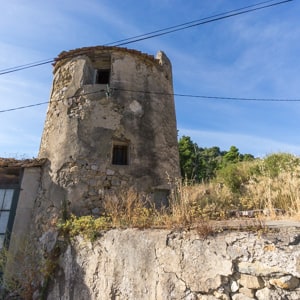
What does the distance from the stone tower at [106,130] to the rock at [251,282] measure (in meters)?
4.43

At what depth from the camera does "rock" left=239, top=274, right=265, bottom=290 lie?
319 cm

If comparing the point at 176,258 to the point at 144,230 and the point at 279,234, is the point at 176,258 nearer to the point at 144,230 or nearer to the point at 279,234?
the point at 144,230

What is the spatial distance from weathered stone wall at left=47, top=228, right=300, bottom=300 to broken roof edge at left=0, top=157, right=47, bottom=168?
344 centimetres

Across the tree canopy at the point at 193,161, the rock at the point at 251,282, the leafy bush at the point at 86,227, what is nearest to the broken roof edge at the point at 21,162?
the leafy bush at the point at 86,227

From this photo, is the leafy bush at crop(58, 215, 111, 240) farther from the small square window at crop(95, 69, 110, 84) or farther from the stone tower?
the small square window at crop(95, 69, 110, 84)

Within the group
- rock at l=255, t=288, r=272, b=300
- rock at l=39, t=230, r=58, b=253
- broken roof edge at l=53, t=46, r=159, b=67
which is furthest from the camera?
broken roof edge at l=53, t=46, r=159, b=67

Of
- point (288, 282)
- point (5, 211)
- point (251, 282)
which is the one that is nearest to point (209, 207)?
point (251, 282)

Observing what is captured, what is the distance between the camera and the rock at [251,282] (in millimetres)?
3189

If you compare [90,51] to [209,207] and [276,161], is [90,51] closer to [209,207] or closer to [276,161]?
[209,207]

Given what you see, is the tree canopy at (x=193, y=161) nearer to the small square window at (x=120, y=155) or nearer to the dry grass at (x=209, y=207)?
the dry grass at (x=209, y=207)

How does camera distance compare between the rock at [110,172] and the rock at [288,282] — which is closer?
the rock at [288,282]

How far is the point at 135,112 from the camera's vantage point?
8.20m

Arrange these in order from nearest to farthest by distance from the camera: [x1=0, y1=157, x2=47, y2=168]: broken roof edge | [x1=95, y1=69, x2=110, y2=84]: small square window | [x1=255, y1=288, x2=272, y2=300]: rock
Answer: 1. [x1=255, y1=288, x2=272, y2=300]: rock
2. [x1=0, y1=157, x2=47, y2=168]: broken roof edge
3. [x1=95, y1=69, x2=110, y2=84]: small square window

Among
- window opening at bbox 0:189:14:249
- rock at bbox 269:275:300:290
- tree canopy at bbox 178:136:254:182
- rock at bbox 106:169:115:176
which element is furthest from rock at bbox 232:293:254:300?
tree canopy at bbox 178:136:254:182
